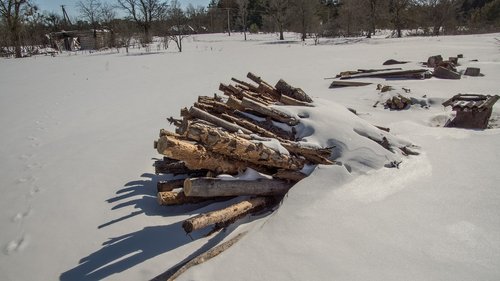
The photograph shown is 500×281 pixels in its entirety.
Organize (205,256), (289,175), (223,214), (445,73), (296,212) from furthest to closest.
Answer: (445,73) → (289,175) → (296,212) → (223,214) → (205,256)

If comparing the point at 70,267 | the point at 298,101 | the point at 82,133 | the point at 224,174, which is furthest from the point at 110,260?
the point at 82,133

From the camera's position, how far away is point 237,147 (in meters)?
3.44

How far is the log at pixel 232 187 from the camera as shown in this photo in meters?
3.15

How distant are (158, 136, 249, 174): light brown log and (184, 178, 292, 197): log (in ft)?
0.82

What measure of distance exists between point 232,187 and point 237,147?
1.40 ft

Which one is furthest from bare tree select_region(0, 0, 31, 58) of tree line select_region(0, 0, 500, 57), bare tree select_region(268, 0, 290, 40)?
bare tree select_region(268, 0, 290, 40)

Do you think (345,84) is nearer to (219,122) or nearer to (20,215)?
(219,122)

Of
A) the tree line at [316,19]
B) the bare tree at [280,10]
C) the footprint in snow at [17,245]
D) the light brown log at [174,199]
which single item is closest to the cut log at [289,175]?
the light brown log at [174,199]

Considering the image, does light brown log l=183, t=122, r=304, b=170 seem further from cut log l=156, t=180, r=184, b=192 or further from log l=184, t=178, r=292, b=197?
cut log l=156, t=180, r=184, b=192

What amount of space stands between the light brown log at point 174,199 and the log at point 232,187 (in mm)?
486

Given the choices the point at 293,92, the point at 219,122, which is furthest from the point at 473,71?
the point at 219,122

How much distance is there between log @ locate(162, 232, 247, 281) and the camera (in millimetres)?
2549

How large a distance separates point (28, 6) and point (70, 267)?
41.0 meters

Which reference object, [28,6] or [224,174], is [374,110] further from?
[28,6]
